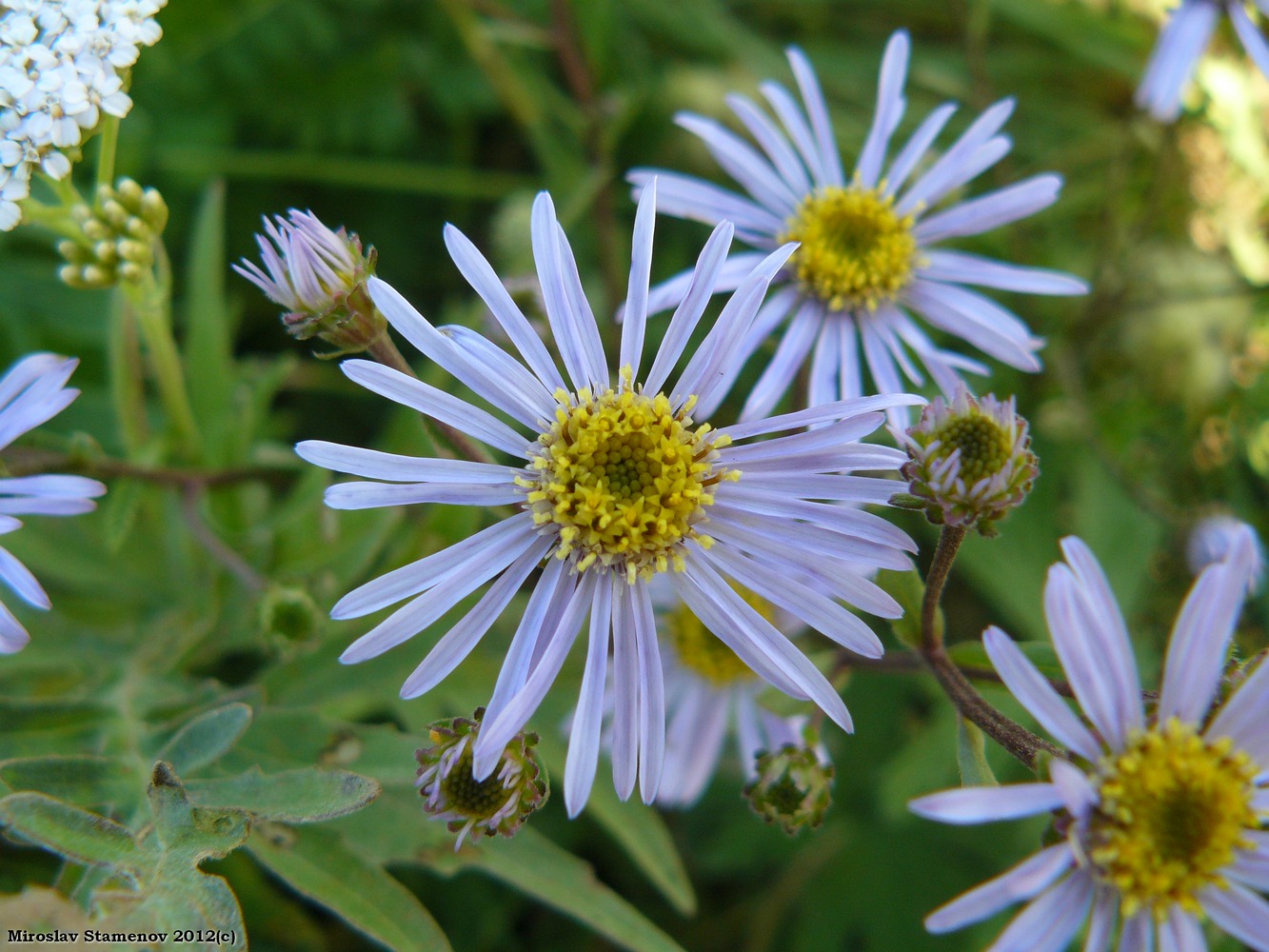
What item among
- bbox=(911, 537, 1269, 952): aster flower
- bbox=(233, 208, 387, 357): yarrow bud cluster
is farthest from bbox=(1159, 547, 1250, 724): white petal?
bbox=(233, 208, 387, 357): yarrow bud cluster

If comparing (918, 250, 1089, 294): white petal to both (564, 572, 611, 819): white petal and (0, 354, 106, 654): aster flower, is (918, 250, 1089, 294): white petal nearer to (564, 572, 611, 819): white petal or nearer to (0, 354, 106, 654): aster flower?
(564, 572, 611, 819): white petal

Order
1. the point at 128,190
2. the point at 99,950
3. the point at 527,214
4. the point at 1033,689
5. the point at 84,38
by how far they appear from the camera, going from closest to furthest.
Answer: the point at 99,950 < the point at 1033,689 < the point at 84,38 < the point at 128,190 < the point at 527,214

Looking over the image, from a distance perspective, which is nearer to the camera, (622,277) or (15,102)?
(15,102)

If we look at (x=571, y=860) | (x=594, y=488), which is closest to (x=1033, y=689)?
(x=594, y=488)

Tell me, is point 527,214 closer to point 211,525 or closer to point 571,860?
point 211,525

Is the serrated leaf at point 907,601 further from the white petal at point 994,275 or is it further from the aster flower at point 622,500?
the white petal at point 994,275

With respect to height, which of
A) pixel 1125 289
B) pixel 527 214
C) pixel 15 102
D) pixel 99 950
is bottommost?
pixel 99 950

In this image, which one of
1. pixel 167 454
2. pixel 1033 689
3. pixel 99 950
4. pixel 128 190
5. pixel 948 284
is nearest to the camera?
pixel 99 950

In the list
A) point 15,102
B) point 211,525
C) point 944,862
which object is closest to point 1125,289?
point 944,862

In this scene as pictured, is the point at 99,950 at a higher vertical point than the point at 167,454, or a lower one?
lower
